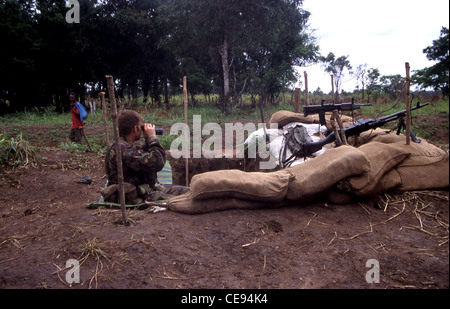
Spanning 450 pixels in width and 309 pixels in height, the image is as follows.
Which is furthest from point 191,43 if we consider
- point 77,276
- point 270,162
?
point 77,276

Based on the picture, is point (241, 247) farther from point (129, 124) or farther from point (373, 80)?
point (373, 80)

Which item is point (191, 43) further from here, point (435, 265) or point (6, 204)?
point (435, 265)

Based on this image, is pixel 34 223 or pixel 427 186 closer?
pixel 34 223

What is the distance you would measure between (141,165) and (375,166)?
2116 mm

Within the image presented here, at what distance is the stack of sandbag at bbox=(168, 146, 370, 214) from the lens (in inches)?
103

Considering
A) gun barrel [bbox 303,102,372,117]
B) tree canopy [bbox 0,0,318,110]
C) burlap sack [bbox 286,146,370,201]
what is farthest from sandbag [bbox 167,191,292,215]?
tree canopy [bbox 0,0,318,110]

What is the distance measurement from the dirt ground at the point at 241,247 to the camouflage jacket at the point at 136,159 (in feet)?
1.26

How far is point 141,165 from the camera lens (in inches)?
111

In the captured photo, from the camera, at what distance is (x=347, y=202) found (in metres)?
2.79

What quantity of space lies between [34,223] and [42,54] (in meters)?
13.9

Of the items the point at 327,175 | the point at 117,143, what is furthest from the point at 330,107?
the point at 117,143

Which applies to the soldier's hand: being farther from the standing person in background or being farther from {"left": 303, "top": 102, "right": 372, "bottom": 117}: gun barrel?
the standing person in background

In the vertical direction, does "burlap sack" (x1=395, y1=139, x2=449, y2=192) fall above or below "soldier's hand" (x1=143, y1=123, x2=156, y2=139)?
below

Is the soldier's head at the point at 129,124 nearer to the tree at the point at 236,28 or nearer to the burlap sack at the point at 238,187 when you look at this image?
the burlap sack at the point at 238,187
